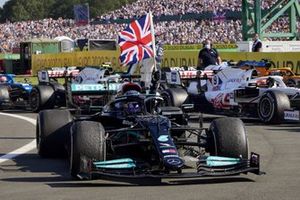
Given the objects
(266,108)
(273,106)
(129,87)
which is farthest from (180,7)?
(129,87)

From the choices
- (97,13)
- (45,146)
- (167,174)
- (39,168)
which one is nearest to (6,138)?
(45,146)

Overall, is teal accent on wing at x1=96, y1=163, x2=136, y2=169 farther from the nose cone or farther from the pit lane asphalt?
A: the nose cone

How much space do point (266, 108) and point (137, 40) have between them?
401 centimetres

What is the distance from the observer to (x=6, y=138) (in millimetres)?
13617

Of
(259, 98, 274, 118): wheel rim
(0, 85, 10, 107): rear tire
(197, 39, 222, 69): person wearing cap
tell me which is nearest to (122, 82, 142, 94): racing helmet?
(259, 98, 274, 118): wheel rim

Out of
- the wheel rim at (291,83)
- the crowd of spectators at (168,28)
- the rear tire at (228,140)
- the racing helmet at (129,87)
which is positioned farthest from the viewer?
the crowd of spectators at (168,28)

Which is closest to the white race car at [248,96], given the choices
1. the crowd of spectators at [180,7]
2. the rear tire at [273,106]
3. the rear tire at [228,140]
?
the rear tire at [273,106]

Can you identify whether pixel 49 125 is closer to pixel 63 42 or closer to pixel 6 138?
pixel 6 138

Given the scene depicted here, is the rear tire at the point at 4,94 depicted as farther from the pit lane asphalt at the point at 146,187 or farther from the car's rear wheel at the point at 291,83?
the pit lane asphalt at the point at 146,187

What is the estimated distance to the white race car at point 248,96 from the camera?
14.8 metres

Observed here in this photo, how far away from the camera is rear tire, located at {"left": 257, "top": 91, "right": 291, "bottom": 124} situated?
14.7 metres

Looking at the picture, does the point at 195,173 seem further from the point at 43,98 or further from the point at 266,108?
the point at 43,98

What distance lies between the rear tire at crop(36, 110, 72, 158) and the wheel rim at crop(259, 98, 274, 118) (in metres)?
5.74

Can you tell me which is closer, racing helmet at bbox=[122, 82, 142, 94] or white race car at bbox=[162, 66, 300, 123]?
racing helmet at bbox=[122, 82, 142, 94]
